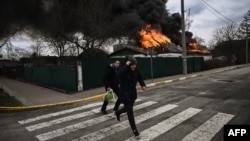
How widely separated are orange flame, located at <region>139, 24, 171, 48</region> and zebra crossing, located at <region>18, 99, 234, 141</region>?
1023 inches

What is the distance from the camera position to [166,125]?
6.29 metres

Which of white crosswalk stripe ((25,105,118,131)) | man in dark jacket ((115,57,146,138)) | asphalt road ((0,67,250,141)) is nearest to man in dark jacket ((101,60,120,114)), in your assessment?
asphalt road ((0,67,250,141))

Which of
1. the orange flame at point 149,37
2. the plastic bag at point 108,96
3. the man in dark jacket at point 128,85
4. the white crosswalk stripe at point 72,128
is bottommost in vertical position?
the white crosswalk stripe at point 72,128

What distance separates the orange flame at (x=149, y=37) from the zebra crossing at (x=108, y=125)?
2599 cm

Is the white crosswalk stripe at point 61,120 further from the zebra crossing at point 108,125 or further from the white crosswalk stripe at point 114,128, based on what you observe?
the white crosswalk stripe at point 114,128

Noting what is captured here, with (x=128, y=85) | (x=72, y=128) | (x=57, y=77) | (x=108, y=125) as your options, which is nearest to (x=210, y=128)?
(x=128, y=85)

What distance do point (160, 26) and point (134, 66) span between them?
108ft

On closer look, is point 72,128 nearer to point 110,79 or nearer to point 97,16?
point 110,79

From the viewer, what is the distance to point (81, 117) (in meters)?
7.60

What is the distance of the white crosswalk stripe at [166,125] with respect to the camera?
549 cm

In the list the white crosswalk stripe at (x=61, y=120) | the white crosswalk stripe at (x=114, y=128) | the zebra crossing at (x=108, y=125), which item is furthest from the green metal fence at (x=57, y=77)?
the white crosswalk stripe at (x=114, y=128)

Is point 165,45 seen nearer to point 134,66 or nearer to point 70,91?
point 70,91

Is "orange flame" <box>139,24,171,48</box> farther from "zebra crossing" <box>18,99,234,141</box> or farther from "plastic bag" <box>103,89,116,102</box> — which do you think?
"plastic bag" <box>103,89,116,102</box>

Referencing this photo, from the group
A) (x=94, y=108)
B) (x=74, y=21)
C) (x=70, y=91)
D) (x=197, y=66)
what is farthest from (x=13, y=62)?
(x=94, y=108)
